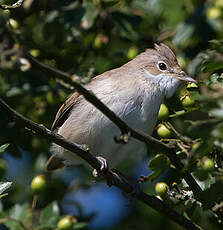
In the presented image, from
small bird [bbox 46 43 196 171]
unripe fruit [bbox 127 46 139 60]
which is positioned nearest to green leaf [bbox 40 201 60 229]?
small bird [bbox 46 43 196 171]

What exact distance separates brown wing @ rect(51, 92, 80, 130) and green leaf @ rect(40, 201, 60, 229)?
2.83ft

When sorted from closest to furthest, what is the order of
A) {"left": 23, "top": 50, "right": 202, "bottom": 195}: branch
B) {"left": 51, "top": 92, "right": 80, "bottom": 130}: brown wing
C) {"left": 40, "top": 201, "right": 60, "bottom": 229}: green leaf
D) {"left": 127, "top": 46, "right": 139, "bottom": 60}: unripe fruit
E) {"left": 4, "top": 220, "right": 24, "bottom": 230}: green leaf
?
1. {"left": 23, "top": 50, "right": 202, "bottom": 195}: branch
2. {"left": 4, "top": 220, "right": 24, "bottom": 230}: green leaf
3. {"left": 40, "top": 201, "right": 60, "bottom": 229}: green leaf
4. {"left": 51, "top": 92, "right": 80, "bottom": 130}: brown wing
5. {"left": 127, "top": 46, "right": 139, "bottom": 60}: unripe fruit

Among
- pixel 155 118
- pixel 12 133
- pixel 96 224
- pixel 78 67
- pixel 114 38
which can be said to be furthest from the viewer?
pixel 96 224

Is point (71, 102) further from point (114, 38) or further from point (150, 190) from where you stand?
point (150, 190)

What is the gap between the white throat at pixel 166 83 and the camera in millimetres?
4062

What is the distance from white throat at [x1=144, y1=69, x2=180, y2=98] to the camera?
4062 millimetres

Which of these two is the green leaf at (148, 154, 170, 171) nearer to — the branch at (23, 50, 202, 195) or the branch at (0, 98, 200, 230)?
the branch at (23, 50, 202, 195)

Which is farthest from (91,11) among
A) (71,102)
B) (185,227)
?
(185,227)

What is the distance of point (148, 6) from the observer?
14.0 feet

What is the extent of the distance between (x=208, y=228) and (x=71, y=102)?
1.65 m

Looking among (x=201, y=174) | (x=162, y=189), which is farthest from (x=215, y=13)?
(x=201, y=174)


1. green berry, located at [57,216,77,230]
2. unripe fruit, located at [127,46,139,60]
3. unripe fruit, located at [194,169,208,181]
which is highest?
unripe fruit, located at [194,169,208,181]

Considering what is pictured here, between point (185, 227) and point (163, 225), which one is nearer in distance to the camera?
point (185, 227)

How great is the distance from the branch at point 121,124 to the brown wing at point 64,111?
154cm
